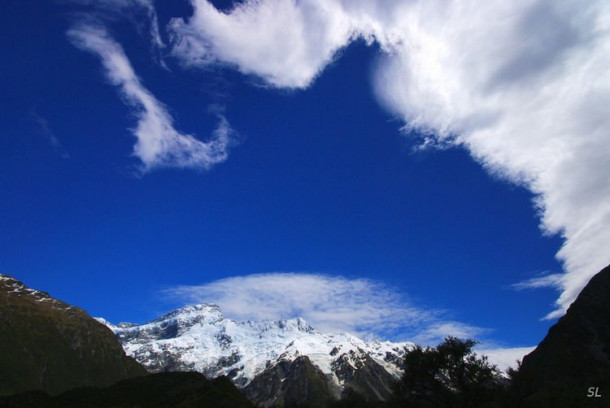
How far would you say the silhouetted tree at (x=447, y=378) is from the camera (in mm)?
73300

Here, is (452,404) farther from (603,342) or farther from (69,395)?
(603,342)

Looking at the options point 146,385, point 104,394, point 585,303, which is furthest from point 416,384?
point 585,303

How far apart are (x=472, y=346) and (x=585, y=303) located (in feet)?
320

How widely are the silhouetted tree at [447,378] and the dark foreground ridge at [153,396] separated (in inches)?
1394

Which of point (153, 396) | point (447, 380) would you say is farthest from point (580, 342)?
point (153, 396)

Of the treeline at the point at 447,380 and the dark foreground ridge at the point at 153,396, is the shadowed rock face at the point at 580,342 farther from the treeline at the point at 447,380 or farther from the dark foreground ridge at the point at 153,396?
the dark foreground ridge at the point at 153,396

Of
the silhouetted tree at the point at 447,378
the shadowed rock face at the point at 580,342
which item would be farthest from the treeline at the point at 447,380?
the shadowed rock face at the point at 580,342

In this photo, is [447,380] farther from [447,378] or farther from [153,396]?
[153,396]

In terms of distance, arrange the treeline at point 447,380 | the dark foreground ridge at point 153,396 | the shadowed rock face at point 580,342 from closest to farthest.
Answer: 1. the dark foreground ridge at point 153,396
2. the treeline at point 447,380
3. the shadowed rock face at point 580,342

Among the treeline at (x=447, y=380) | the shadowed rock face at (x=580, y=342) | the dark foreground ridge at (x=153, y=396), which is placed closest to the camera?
the dark foreground ridge at (x=153, y=396)

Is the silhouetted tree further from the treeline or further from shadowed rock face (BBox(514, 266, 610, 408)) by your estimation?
shadowed rock face (BBox(514, 266, 610, 408))

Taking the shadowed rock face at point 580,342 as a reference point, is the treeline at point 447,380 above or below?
below

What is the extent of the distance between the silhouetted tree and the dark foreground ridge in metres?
35.4

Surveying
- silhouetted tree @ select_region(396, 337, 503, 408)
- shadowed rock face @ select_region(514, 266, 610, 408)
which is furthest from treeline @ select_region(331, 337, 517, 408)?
shadowed rock face @ select_region(514, 266, 610, 408)
